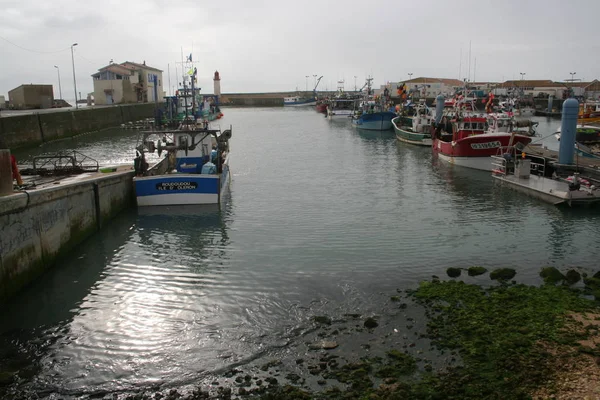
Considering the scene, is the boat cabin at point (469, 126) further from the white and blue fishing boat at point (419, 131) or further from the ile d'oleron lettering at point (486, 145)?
the white and blue fishing boat at point (419, 131)

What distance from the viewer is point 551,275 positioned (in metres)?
12.5

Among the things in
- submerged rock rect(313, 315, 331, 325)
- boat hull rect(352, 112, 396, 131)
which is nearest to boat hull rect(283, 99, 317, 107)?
boat hull rect(352, 112, 396, 131)

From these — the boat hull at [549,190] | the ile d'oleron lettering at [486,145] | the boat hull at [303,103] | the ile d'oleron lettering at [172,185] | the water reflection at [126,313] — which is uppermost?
the boat hull at [303,103]

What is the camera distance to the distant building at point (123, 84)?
7838 centimetres

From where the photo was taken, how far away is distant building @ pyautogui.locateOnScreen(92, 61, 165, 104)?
78.4 m

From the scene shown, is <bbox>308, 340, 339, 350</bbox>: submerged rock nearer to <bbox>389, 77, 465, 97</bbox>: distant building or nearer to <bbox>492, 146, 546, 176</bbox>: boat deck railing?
<bbox>492, 146, 546, 176</bbox>: boat deck railing

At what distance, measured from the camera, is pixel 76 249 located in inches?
615

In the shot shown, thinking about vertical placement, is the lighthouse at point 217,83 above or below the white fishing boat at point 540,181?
above

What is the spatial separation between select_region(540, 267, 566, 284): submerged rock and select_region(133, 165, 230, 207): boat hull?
41.1 feet

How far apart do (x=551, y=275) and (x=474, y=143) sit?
63.6 ft

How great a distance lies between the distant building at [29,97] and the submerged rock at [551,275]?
199ft

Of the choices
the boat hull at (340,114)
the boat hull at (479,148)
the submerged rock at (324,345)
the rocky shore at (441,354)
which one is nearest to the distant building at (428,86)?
the boat hull at (340,114)

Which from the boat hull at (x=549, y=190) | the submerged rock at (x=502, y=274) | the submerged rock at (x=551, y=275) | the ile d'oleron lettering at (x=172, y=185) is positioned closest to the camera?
the submerged rock at (x=551, y=275)

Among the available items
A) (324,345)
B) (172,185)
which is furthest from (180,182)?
(324,345)
